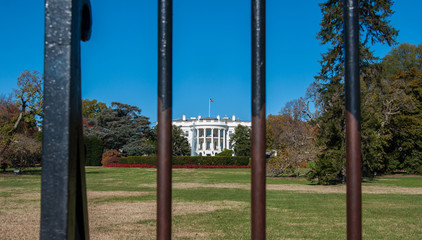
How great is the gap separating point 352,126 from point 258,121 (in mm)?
291

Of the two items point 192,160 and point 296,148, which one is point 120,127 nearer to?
point 192,160

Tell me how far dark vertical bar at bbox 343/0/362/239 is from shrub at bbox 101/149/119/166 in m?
41.5

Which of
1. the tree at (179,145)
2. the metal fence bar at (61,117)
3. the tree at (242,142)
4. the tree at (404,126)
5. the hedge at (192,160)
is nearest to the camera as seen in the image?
the metal fence bar at (61,117)

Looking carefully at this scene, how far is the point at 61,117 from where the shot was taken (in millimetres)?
1223

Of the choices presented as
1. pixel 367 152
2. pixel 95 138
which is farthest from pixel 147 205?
pixel 95 138

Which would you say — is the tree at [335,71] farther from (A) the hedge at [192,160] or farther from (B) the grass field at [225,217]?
(A) the hedge at [192,160]

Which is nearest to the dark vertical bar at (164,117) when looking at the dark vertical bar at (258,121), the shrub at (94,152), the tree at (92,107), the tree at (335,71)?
the dark vertical bar at (258,121)

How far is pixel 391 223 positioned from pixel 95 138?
38.9 m

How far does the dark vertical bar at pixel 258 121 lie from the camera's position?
125 centimetres

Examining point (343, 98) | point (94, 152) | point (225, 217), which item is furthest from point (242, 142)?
point (225, 217)

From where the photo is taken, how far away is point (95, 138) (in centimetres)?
4291

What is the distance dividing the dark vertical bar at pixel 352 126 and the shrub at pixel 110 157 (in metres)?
41.5

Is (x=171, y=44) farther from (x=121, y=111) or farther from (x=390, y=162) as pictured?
(x=121, y=111)

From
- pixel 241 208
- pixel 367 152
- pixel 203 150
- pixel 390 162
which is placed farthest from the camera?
pixel 203 150
